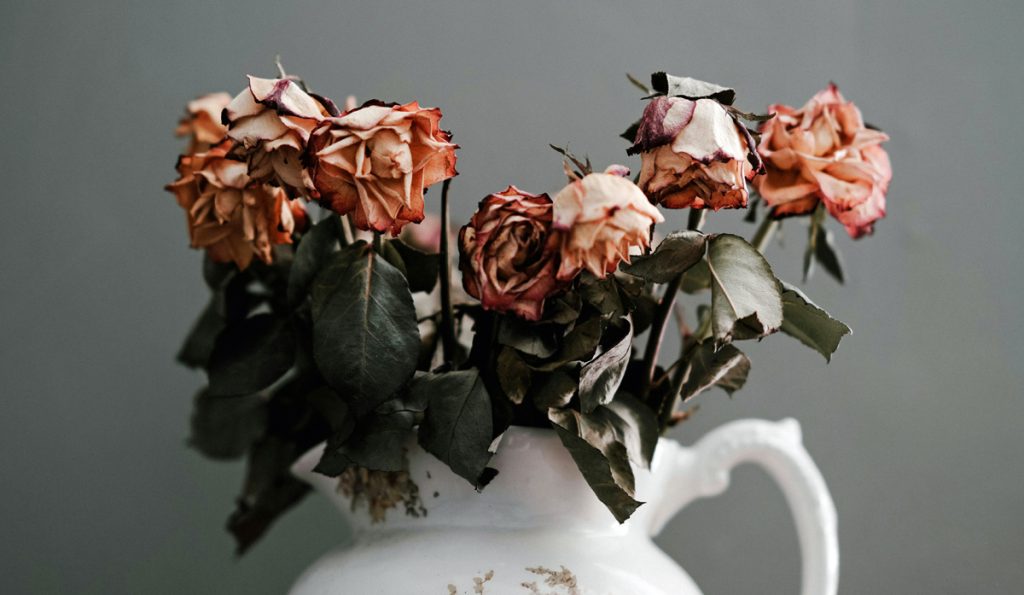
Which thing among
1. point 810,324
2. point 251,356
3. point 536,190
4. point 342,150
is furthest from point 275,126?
point 536,190

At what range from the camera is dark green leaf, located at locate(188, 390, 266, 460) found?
2.36 ft

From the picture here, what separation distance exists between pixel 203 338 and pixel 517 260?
34 cm

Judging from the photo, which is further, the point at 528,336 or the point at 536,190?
the point at 536,190

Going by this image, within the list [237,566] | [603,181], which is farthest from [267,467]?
[603,181]

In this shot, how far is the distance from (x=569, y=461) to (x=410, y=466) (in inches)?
3.2

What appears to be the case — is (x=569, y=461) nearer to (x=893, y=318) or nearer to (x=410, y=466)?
(x=410, y=466)

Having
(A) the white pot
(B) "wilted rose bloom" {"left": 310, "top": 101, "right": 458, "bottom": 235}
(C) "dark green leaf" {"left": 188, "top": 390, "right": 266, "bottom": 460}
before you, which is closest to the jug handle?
(A) the white pot

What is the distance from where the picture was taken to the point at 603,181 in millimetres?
405

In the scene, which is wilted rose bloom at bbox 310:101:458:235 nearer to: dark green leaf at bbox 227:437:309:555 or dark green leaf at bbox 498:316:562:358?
dark green leaf at bbox 498:316:562:358

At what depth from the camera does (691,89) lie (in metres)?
0.45

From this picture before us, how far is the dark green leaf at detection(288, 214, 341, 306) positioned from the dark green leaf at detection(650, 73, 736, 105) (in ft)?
0.62

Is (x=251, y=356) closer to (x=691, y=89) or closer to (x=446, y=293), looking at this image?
(x=446, y=293)

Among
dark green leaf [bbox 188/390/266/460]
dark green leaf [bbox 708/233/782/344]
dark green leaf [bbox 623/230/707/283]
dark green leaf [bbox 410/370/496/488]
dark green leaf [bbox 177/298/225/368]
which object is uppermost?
dark green leaf [bbox 623/230/707/283]

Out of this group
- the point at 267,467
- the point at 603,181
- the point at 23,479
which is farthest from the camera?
the point at 23,479
